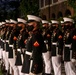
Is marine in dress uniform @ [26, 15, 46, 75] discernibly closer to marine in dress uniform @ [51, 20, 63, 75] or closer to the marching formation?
the marching formation

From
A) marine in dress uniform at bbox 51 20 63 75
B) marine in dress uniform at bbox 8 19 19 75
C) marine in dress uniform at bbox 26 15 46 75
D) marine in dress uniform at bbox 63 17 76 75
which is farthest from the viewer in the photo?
Result: marine in dress uniform at bbox 51 20 63 75

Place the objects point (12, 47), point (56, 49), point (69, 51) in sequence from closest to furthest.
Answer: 1. point (69, 51)
2. point (12, 47)
3. point (56, 49)

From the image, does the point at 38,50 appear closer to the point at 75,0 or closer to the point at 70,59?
the point at 70,59

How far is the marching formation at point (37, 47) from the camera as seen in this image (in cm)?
765

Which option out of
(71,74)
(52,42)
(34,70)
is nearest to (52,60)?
(52,42)

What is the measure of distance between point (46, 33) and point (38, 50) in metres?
4.49

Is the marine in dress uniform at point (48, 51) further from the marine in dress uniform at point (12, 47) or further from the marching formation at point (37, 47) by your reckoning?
the marine in dress uniform at point (12, 47)

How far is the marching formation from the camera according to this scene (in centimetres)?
765

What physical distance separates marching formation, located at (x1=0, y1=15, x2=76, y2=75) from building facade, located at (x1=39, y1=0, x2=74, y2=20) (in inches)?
761

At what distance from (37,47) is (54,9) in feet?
95.3

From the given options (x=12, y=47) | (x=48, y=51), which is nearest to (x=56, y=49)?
(x=48, y=51)

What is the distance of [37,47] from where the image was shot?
7.54 meters

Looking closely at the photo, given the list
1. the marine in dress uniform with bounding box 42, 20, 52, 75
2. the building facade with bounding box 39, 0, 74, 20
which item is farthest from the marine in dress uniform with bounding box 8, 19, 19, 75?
the building facade with bounding box 39, 0, 74, 20

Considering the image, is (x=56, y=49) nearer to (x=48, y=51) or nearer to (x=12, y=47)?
(x=48, y=51)
